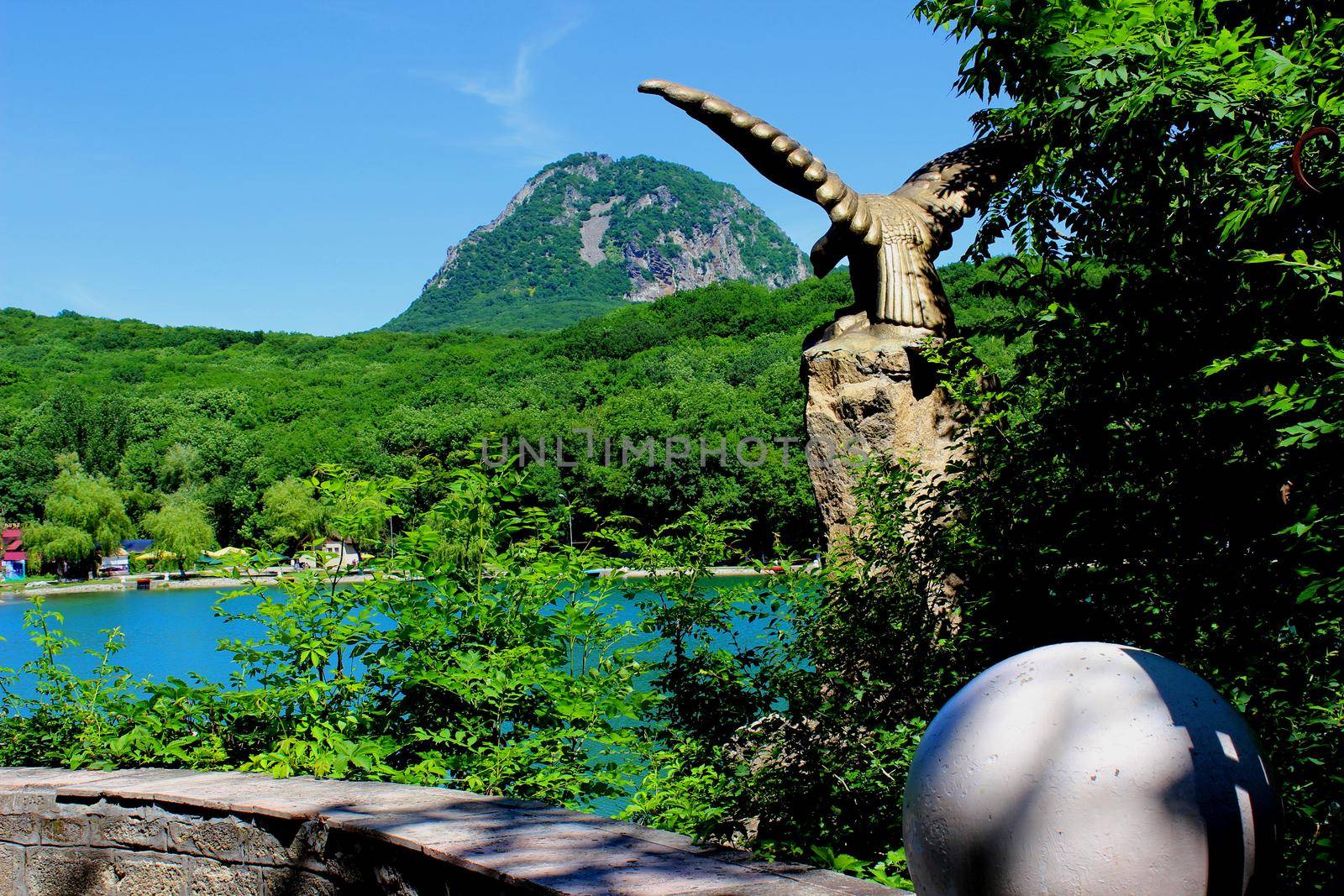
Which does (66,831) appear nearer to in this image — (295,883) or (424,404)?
(295,883)

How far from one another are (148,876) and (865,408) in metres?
3.65

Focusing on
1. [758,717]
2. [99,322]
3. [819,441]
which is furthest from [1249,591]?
[99,322]

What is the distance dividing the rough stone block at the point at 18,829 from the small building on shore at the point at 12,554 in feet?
206

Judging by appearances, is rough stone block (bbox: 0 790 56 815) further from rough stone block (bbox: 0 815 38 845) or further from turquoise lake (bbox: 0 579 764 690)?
turquoise lake (bbox: 0 579 764 690)

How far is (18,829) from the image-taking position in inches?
150

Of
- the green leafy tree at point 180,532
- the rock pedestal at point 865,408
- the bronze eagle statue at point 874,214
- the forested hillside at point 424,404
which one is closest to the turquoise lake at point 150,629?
the rock pedestal at point 865,408

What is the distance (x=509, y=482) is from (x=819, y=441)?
1.63 m

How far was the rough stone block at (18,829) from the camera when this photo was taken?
379cm

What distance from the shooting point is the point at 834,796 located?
4.00 metres

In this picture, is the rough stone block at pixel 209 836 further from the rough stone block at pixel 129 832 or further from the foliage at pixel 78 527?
the foliage at pixel 78 527

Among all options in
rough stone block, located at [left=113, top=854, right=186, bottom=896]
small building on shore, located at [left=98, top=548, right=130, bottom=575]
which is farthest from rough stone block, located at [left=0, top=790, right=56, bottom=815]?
small building on shore, located at [left=98, top=548, right=130, bottom=575]

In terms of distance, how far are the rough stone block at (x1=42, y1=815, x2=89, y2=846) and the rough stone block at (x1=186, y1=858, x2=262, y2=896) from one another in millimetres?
507

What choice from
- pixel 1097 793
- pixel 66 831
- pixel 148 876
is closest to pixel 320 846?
pixel 148 876

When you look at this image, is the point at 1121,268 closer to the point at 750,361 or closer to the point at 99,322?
the point at 750,361
